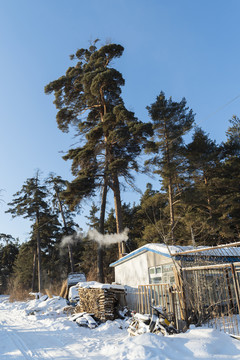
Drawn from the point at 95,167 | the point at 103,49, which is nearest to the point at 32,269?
the point at 95,167

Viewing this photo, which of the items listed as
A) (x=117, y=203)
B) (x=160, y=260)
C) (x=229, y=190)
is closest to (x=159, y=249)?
(x=160, y=260)

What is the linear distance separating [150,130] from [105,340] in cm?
1369

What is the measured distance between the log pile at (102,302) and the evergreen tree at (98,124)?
6807 mm

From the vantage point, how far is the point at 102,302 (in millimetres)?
11344

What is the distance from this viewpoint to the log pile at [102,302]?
1112cm

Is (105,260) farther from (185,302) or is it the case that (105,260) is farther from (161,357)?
Result: (161,357)

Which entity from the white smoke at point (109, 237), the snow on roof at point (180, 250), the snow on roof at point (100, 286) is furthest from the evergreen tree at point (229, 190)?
the snow on roof at point (100, 286)

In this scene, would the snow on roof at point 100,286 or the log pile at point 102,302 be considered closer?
the log pile at point 102,302

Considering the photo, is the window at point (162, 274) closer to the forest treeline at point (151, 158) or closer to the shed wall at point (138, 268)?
the shed wall at point (138, 268)

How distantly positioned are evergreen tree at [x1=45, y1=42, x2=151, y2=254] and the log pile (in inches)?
268

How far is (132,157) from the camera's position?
20.6 meters

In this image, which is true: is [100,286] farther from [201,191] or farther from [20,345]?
[201,191]

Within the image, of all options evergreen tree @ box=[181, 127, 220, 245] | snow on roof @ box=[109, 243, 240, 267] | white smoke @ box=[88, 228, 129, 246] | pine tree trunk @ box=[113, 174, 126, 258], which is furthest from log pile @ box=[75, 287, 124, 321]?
evergreen tree @ box=[181, 127, 220, 245]

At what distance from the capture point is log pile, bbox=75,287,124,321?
11.1 meters
